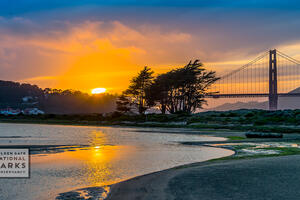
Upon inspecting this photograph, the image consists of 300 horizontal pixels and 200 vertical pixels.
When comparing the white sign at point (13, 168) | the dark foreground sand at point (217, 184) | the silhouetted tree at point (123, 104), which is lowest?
the white sign at point (13, 168)

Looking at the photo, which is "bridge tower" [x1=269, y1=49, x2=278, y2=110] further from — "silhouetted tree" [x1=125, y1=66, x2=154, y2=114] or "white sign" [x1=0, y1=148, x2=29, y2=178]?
"white sign" [x1=0, y1=148, x2=29, y2=178]

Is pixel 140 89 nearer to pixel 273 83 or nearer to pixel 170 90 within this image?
pixel 170 90

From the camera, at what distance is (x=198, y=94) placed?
91.7 m

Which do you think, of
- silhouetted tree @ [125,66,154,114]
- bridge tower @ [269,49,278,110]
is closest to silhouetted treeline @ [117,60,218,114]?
silhouetted tree @ [125,66,154,114]

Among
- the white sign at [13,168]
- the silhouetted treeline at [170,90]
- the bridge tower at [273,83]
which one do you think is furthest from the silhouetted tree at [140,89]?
the white sign at [13,168]

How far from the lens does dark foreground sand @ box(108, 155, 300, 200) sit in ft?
29.6

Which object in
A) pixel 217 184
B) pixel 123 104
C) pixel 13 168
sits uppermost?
pixel 123 104

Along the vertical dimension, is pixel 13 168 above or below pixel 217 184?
below

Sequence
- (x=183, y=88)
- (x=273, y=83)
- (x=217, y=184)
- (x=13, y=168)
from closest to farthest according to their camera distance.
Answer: (x=217, y=184)
(x=13, y=168)
(x=183, y=88)
(x=273, y=83)

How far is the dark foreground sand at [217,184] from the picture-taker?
29.6ft

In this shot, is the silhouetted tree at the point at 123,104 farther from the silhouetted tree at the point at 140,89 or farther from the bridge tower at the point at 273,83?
the bridge tower at the point at 273,83

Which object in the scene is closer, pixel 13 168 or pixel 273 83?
pixel 13 168

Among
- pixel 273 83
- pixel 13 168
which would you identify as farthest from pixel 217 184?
pixel 273 83

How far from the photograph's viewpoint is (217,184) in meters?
10.3
